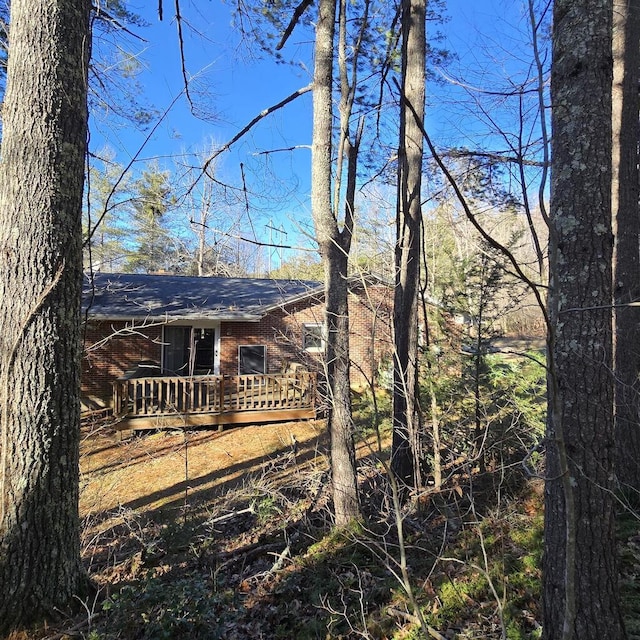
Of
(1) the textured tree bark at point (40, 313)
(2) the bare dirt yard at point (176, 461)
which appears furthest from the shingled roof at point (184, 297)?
(1) the textured tree bark at point (40, 313)

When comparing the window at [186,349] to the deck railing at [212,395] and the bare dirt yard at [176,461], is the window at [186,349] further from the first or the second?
the bare dirt yard at [176,461]

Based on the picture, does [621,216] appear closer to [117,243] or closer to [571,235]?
[571,235]

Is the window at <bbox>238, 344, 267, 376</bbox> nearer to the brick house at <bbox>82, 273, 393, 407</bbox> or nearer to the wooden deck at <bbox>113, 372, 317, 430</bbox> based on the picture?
the brick house at <bbox>82, 273, 393, 407</bbox>

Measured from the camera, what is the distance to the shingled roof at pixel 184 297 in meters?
11.1

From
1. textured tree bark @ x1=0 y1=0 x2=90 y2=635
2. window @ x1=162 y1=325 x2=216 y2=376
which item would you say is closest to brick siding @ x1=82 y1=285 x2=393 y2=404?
window @ x1=162 y1=325 x2=216 y2=376

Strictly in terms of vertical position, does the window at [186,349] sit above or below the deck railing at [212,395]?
above

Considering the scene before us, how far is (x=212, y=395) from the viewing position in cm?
1107

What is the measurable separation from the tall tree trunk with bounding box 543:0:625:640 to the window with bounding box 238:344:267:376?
11569mm

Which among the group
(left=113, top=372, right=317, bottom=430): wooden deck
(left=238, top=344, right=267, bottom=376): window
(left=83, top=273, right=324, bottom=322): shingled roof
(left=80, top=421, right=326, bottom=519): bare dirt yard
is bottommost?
(left=80, top=421, right=326, bottom=519): bare dirt yard

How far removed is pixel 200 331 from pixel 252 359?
1868 millimetres

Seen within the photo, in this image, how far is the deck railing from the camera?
390 inches

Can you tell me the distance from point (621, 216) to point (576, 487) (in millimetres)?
3588

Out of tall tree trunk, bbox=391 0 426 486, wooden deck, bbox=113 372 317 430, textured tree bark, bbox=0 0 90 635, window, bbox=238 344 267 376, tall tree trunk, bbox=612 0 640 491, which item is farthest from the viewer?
window, bbox=238 344 267 376

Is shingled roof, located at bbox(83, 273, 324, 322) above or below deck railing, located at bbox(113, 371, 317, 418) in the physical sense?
above
